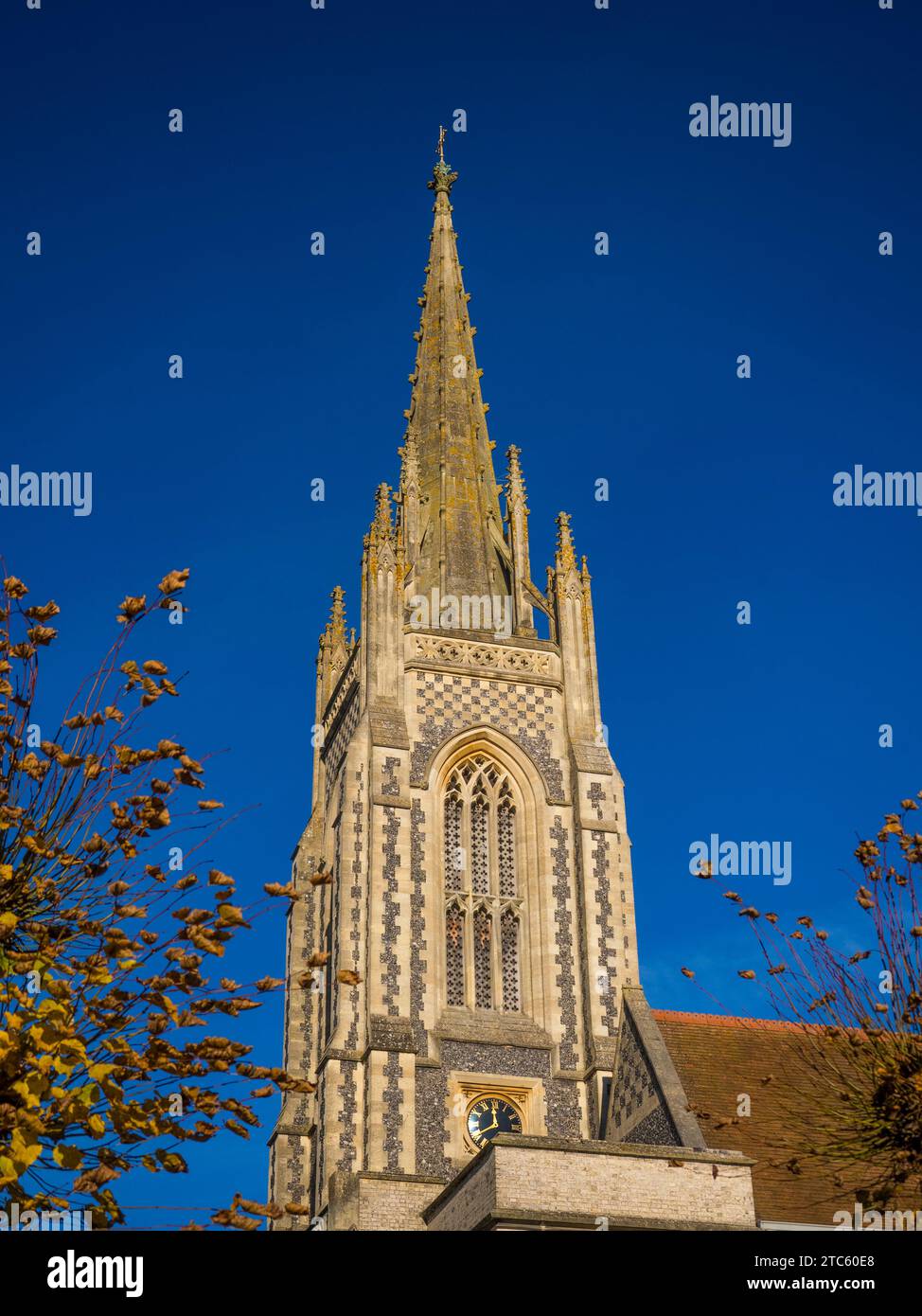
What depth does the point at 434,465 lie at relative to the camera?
35344 millimetres

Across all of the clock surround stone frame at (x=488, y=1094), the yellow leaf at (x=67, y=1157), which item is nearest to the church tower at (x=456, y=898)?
the clock surround stone frame at (x=488, y=1094)

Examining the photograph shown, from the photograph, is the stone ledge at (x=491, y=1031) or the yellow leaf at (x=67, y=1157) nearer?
the yellow leaf at (x=67, y=1157)

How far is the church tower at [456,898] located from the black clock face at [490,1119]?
0.14 feet

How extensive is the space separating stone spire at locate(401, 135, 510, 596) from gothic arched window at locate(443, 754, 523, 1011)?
4.70 metres

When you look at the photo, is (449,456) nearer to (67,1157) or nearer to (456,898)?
(456,898)

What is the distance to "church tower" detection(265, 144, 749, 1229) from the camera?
25625mm

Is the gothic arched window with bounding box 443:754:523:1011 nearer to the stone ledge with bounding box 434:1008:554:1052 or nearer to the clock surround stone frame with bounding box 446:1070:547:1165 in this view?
the stone ledge with bounding box 434:1008:554:1052

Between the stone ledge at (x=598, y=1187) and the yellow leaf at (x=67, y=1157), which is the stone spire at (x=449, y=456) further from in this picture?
the yellow leaf at (x=67, y=1157)

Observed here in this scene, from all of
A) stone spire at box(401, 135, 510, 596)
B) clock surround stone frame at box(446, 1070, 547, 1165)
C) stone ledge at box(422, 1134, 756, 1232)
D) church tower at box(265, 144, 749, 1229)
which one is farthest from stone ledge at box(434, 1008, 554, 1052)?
stone spire at box(401, 135, 510, 596)

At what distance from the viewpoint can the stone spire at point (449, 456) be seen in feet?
110

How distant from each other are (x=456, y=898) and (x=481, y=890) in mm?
535

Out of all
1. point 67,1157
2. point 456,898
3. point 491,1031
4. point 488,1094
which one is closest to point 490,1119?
point 488,1094

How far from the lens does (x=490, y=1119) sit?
2644 centimetres

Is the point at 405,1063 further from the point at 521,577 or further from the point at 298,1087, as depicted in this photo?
the point at 298,1087
